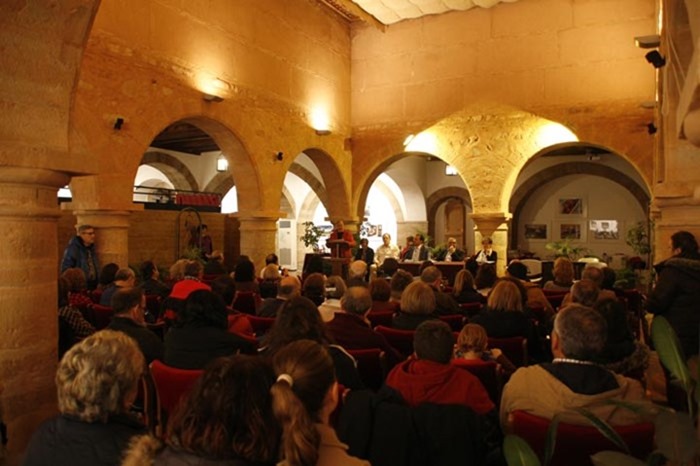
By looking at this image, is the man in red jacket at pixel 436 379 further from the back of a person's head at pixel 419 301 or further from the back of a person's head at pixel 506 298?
the back of a person's head at pixel 506 298

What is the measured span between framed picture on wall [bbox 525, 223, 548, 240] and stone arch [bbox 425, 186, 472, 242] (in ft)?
5.89

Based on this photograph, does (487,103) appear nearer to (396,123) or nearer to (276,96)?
(396,123)

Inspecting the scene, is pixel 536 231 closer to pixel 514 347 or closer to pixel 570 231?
pixel 570 231

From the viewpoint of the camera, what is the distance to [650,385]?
4199 millimetres

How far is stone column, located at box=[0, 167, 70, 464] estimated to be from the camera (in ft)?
9.29

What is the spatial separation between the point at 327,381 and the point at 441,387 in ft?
2.99

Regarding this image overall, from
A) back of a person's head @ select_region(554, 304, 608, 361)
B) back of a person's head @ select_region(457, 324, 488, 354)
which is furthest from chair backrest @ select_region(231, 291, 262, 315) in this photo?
back of a person's head @ select_region(554, 304, 608, 361)

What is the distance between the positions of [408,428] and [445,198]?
16149mm

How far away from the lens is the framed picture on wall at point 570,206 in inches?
647

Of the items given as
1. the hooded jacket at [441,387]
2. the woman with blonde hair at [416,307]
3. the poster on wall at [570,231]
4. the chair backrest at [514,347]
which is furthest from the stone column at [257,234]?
the poster on wall at [570,231]

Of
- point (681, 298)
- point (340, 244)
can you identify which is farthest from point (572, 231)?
point (681, 298)

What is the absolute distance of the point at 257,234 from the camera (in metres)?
9.73

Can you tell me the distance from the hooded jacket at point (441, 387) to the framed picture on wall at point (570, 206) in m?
15.1

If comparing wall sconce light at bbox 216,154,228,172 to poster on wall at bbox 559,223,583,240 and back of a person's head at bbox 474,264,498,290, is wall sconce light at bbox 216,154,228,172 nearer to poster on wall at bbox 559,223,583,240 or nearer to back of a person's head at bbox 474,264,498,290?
poster on wall at bbox 559,223,583,240
